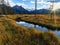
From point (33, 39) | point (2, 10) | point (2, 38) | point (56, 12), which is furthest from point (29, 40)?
point (56, 12)

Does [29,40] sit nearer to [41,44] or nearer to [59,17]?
[41,44]

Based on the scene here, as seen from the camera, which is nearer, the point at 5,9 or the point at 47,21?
the point at 5,9

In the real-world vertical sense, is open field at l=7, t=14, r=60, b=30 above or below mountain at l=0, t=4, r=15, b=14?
below

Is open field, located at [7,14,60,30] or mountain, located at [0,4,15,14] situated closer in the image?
open field, located at [7,14,60,30]

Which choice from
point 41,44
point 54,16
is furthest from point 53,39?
point 54,16

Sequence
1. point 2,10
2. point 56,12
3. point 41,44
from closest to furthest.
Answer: point 41,44 < point 2,10 < point 56,12

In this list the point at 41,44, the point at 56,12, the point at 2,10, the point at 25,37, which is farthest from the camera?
the point at 56,12

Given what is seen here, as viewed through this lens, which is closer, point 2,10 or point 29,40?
point 29,40

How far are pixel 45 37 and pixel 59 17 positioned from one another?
16.9 metres

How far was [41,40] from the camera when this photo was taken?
10.6m

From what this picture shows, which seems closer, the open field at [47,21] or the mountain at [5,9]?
the open field at [47,21]

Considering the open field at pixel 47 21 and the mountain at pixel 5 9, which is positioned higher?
the mountain at pixel 5 9

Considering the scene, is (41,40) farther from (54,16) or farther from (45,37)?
(54,16)

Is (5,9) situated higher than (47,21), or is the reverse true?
(5,9)
